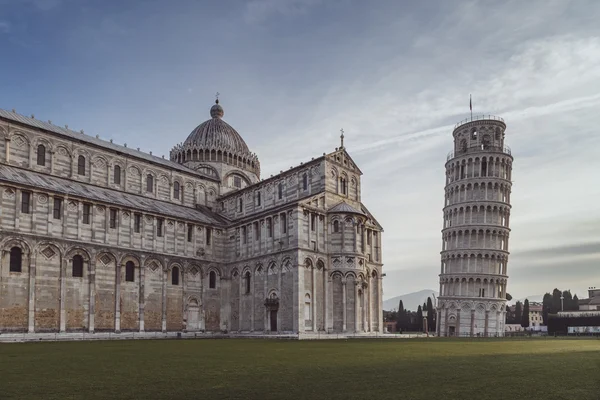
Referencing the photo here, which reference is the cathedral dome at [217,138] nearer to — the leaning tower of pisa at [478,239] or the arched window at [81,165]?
the arched window at [81,165]

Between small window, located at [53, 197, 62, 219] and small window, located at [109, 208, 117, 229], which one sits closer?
small window, located at [53, 197, 62, 219]

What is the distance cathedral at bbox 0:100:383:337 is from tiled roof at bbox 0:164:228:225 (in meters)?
0.23

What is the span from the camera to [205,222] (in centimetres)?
5788

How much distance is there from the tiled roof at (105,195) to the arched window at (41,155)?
51.3 inches

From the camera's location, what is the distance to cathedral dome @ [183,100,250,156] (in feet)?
232

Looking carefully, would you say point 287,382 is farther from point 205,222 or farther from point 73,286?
point 205,222

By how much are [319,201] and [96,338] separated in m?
23.5

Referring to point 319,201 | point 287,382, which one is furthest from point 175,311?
point 287,382

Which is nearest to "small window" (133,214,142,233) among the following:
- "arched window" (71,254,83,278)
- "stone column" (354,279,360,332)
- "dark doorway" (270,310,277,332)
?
"arched window" (71,254,83,278)

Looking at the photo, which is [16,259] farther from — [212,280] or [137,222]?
[212,280]

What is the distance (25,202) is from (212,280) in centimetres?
2056

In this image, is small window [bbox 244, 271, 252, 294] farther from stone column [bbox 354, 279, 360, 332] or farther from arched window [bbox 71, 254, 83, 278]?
arched window [bbox 71, 254, 83, 278]

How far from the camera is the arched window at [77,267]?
4669cm

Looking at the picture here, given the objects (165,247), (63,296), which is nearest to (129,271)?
(165,247)
